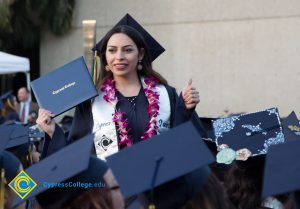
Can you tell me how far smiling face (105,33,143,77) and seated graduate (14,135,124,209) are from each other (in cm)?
133

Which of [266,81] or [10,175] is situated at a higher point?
[10,175]

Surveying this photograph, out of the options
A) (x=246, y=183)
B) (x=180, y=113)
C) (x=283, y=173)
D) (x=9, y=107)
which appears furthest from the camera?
(x=9, y=107)

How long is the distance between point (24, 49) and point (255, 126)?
1591 centimetres

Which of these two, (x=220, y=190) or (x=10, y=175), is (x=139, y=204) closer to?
(x=220, y=190)

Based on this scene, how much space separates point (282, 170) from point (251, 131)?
114 centimetres

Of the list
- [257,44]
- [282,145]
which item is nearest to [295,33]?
[257,44]

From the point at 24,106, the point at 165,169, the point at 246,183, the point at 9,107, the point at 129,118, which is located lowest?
the point at 24,106

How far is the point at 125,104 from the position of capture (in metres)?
4.38

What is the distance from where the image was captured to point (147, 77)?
14.7ft

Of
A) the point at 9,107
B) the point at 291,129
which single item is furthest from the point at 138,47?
the point at 9,107

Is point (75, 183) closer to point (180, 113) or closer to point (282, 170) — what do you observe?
point (282, 170)

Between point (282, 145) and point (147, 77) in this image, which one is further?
point (147, 77)

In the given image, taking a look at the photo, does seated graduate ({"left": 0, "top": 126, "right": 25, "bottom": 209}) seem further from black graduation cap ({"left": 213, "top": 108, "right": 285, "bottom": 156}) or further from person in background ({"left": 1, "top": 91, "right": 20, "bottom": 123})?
person in background ({"left": 1, "top": 91, "right": 20, "bottom": 123})

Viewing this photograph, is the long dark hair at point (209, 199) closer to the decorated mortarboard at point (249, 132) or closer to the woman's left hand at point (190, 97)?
the decorated mortarboard at point (249, 132)
